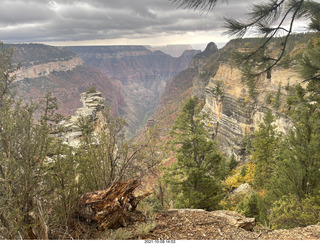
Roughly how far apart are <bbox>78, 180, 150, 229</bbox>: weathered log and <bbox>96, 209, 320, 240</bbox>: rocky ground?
212 millimetres

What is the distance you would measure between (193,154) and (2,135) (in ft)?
33.4

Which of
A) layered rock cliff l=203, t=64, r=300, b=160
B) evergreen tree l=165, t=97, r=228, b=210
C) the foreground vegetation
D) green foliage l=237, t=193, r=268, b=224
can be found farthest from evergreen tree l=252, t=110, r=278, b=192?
layered rock cliff l=203, t=64, r=300, b=160

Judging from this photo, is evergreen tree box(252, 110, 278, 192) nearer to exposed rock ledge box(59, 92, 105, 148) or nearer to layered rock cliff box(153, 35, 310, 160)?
layered rock cliff box(153, 35, 310, 160)

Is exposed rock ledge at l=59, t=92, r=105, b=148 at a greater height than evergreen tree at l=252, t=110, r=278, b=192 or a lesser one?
greater

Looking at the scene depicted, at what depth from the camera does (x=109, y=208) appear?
171 inches

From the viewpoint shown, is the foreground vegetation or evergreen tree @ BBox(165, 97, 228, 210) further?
evergreen tree @ BBox(165, 97, 228, 210)

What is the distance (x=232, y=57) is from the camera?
17.0 ft

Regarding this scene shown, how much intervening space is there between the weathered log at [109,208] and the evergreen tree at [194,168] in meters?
6.98

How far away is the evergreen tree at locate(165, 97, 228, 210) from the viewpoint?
1161 centimetres

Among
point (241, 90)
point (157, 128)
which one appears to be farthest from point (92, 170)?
point (241, 90)

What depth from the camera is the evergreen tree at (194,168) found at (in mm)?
11609

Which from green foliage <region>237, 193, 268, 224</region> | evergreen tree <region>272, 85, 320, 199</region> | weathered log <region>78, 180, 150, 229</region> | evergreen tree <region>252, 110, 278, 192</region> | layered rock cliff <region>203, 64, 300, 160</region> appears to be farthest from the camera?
layered rock cliff <region>203, 64, 300, 160</region>

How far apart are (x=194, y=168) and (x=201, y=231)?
688 centimetres

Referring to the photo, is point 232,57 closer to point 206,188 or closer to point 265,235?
point 265,235
